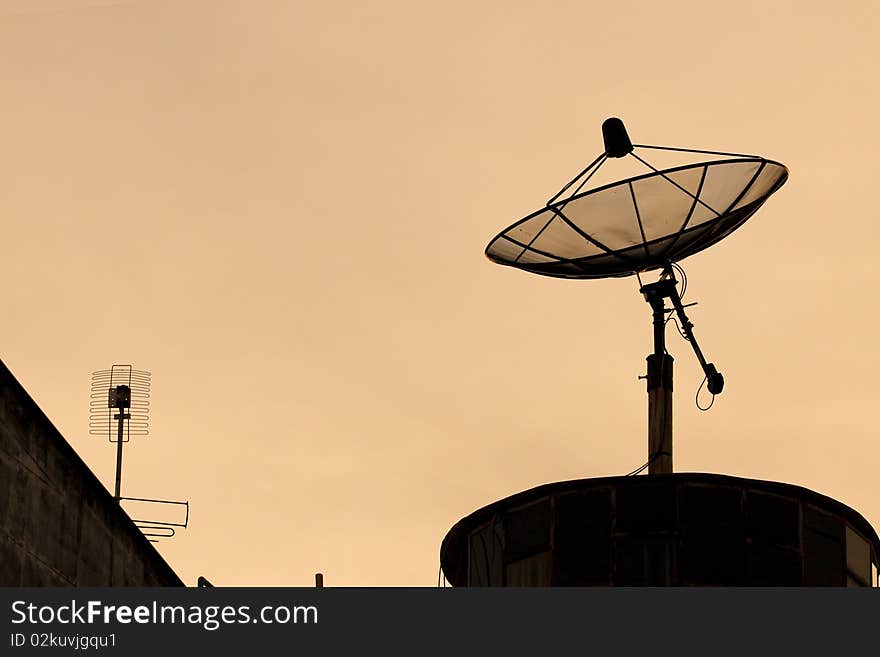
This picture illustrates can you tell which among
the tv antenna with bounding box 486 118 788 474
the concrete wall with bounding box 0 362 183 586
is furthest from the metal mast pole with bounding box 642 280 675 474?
the concrete wall with bounding box 0 362 183 586

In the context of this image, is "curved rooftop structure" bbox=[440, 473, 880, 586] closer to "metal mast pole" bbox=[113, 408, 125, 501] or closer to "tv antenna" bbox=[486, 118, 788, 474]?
"tv antenna" bbox=[486, 118, 788, 474]

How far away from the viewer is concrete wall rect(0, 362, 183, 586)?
1057 inches

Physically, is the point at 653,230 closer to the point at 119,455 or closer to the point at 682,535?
the point at 682,535

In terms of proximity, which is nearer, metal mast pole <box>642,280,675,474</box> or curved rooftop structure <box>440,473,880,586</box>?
curved rooftop structure <box>440,473,880,586</box>

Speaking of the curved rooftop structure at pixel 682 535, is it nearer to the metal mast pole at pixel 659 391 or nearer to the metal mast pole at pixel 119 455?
the metal mast pole at pixel 659 391

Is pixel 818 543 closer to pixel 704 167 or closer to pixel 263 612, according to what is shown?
pixel 704 167

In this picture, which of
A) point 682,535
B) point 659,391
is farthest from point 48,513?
point 659,391

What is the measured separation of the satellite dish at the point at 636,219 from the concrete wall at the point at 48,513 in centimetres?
983

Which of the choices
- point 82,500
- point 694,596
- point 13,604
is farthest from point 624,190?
point 13,604

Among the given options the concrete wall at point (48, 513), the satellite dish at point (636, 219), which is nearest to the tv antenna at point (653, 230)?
the satellite dish at point (636, 219)

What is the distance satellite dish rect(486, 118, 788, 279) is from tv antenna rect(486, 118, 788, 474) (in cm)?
2

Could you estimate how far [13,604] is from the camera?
62.8 ft

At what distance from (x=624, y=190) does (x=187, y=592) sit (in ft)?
57.8

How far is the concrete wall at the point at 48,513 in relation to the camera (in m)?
26.9
